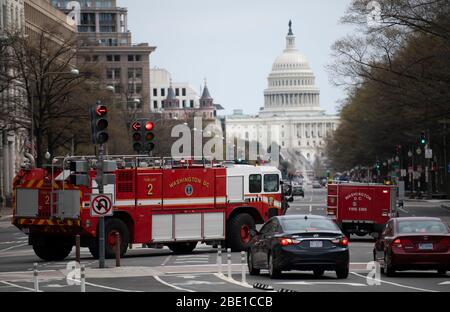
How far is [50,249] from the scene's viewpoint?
40.1 m

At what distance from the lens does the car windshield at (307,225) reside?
29.6 m

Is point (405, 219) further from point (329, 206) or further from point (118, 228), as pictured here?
point (329, 206)

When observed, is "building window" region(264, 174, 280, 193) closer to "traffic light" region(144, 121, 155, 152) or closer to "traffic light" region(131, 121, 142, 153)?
"traffic light" region(144, 121, 155, 152)

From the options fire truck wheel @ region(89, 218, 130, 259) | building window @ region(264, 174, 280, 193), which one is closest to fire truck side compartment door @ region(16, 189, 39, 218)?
fire truck wheel @ region(89, 218, 130, 259)

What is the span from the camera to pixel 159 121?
121 meters

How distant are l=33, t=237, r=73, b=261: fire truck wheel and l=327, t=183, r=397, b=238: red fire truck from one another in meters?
13.1

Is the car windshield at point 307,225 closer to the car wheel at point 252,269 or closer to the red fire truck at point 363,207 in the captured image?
the car wheel at point 252,269

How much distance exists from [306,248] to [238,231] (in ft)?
40.9

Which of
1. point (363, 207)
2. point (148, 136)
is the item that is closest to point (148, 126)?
point (148, 136)

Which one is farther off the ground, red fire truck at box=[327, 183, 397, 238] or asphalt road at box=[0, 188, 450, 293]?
red fire truck at box=[327, 183, 397, 238]

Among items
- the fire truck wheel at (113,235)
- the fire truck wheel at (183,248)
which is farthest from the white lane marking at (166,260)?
the fire truck wheel at (183,248)

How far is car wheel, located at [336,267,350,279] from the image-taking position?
29516mm

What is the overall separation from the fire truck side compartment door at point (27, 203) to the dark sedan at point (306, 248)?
1070cm
